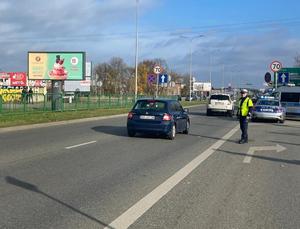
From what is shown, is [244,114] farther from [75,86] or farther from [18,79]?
[18,79]

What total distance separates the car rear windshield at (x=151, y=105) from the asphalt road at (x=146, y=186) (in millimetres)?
2625

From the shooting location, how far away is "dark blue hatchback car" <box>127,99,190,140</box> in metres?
18.0

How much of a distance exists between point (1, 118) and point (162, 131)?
11.8 meters

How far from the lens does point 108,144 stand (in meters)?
16.0

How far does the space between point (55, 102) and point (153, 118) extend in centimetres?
1790

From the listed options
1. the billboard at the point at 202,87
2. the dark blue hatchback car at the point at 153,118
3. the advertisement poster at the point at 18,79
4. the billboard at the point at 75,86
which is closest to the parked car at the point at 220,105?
the dark blue hatchback car at the point at 153,118

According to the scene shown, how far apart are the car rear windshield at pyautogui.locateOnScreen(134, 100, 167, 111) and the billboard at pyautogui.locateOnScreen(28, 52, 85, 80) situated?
27131 mm

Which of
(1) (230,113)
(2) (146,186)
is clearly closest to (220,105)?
(1) (230,113)

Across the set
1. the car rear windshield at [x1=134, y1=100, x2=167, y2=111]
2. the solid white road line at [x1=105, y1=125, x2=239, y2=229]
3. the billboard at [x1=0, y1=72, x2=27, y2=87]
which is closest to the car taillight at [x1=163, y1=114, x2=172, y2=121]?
the car rear windshield at [x1=134, y1=100, x2=167, y2=111]

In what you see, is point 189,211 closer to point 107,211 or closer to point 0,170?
point 107,211

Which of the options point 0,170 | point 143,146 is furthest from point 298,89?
point 0,170

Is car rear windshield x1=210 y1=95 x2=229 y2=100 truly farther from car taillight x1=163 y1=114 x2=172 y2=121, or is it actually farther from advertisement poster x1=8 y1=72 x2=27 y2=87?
advertisement poster x1=8 y1=72 x2=27 y2=87

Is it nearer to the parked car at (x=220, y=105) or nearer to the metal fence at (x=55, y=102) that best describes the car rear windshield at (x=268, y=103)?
the parked car at (x=220, y=105)

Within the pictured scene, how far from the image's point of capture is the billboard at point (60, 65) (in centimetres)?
4497
